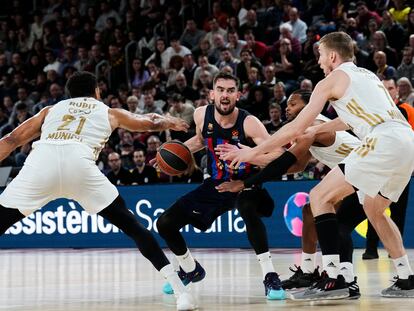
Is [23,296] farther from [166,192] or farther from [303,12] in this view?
[303,12]

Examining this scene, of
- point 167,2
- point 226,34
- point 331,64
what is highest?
point 167,2

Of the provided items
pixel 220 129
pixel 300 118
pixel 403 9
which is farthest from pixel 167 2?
pixel 300 118

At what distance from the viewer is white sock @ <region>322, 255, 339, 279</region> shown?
24.0 ft

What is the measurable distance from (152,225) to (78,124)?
7001 mm

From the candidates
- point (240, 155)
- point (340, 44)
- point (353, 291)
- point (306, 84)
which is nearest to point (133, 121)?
point (240, 155)

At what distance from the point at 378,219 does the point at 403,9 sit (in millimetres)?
9930

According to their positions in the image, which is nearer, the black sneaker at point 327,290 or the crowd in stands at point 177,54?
the black sneaker at point 327,290

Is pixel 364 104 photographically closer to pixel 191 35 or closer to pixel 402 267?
pixel 402 267

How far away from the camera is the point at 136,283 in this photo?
9.11 meters

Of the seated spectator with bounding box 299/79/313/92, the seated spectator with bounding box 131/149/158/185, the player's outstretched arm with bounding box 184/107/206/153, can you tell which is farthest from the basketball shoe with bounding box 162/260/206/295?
the seated spectator with bounding box 299/79/313/92

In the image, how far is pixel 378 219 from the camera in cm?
741

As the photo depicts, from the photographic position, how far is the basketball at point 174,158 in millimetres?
8234

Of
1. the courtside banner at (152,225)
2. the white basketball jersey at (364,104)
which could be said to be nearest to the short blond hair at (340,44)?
the white basketball jersey at (364,104)

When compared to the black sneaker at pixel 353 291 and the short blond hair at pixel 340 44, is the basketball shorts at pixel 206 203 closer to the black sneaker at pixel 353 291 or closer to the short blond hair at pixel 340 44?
the black sneaker at pixel 353 291
